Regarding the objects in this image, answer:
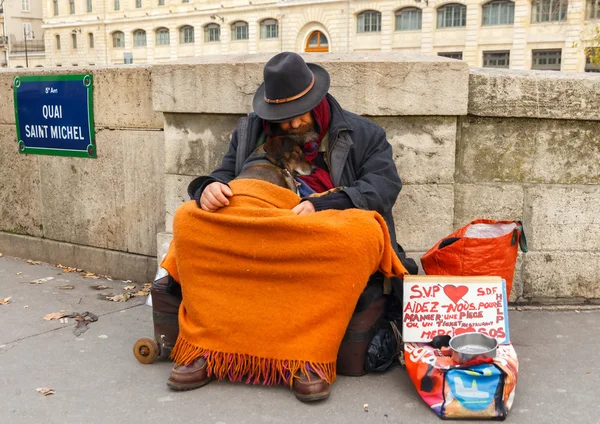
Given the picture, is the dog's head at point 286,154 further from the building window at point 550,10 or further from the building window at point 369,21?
the building window at point 369,21

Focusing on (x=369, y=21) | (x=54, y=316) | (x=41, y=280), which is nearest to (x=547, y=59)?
(x=369, y=21)

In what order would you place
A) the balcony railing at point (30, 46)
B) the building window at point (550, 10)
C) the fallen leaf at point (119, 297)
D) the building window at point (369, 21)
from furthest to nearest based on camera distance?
1. the balcony railing at point (30, 46)
2. the building window at point (369, 21)
3. the building window at point (550, 10)
4. the fallen leaf at point (119, 297)

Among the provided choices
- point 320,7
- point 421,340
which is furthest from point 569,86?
point 320,7

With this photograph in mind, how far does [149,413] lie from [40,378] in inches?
28.2

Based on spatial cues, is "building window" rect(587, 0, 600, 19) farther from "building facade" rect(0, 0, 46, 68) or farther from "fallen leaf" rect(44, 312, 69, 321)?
"building facade" rect(0, 0, 46, 68)

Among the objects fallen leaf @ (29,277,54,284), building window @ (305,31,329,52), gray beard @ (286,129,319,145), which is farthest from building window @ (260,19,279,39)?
gray beard @ (286,129,319,145)

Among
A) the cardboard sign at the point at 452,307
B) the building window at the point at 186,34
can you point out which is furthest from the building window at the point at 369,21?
the cardboard sign at the point at 452,307

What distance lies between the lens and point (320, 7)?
51.0 meters

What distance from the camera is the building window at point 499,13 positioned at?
4336cm

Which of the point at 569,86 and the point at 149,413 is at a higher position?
the point at 569,86

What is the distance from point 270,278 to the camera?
3.07 m

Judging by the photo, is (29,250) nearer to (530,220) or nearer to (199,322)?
(199,322)

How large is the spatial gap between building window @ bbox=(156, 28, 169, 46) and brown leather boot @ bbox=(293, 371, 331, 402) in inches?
2387

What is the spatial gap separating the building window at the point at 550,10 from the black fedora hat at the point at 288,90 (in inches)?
1678
